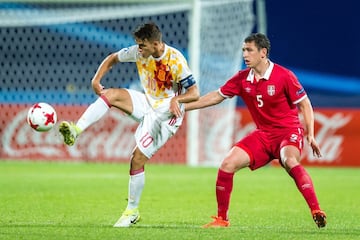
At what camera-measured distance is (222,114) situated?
58.5ft

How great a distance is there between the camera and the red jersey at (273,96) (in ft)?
28.5

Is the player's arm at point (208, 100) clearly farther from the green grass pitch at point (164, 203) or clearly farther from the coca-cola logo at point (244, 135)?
the coca-cola logo at point (244, 135)

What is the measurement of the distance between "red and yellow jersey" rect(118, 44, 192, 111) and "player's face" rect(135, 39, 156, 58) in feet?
0.45

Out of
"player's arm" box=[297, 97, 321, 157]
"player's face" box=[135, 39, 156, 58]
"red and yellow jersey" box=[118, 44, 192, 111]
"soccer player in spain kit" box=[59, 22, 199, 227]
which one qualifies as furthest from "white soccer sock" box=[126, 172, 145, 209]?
"player's arm" box=[297, 97, 321, 157]

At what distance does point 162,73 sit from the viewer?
8.72 metres

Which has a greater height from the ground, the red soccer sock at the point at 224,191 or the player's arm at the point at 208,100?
the player's arm at the point at 208,100

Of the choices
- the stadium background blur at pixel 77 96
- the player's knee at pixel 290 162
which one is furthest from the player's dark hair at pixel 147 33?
the stadium background blur at pixel 77 96

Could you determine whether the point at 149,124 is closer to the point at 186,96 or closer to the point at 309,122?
the point at 186,96

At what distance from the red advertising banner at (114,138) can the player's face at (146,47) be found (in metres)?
9.00

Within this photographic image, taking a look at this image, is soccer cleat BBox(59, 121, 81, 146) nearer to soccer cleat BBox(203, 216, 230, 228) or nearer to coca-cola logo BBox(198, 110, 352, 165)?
soccer cleat BBox(203, 216, 230, 228)

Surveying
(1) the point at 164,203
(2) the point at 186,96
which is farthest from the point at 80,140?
(2) the point at 186,96

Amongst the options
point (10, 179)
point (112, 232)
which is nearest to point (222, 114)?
point (10, 179)

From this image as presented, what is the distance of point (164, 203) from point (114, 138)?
21.5 ft

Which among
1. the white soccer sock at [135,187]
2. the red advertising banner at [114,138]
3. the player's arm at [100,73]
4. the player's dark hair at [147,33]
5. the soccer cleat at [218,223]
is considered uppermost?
the player's dark hair at [147,33]
